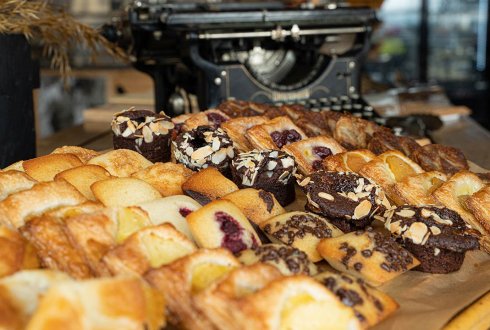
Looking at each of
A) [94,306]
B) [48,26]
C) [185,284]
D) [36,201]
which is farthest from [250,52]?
[94,306]

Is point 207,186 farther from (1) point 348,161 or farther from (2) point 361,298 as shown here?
(2) point 361,298

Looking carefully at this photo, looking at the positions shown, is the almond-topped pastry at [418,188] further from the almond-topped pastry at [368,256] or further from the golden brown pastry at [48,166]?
the golden brown pastry at [48,166]

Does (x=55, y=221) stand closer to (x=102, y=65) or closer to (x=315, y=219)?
(x=315, y=219)

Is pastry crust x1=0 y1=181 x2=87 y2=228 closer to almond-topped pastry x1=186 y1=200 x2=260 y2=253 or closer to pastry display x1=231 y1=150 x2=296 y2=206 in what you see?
almond-topped pastry x1=186 y1=200 x2=260 y2=253

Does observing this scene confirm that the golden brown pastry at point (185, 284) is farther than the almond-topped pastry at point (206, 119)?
No

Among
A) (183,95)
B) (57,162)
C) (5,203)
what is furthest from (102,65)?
(5,203)

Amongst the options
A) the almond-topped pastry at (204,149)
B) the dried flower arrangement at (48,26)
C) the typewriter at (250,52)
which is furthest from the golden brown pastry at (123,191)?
the typewriter at (250,52)
